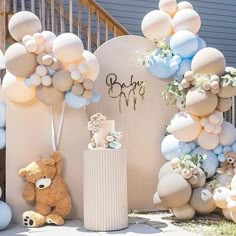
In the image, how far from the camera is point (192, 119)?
15.0ft

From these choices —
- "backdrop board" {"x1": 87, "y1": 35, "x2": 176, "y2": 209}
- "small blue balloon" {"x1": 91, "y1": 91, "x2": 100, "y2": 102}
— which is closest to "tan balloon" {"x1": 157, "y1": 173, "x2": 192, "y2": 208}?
"backdrop board" {"x1": 87, "y1": 35, "x2": 176, "y2": 209}

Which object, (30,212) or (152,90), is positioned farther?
(152,90)

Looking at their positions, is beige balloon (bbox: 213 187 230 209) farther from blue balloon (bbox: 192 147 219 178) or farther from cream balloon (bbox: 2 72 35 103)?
cream balloon (bbox: 2 72 35 103)

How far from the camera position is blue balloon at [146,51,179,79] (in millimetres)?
4836

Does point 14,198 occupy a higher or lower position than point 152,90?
lower

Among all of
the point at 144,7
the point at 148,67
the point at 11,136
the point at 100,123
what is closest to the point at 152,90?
the point at 148,67

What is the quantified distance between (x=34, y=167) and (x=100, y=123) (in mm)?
776

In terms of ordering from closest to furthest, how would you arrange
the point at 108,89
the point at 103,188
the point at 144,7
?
the point at 103,188 → the point at 108,89 → the point at 144,7

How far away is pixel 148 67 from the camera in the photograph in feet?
16.4

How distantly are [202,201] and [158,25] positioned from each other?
6.42ft

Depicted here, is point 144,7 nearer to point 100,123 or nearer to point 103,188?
point 100,123

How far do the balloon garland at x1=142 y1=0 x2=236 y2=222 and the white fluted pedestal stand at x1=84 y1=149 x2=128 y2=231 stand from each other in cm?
53

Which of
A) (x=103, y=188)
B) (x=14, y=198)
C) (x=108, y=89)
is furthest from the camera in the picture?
(x=108, y=89)

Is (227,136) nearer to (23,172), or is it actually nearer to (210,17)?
(23,172)
